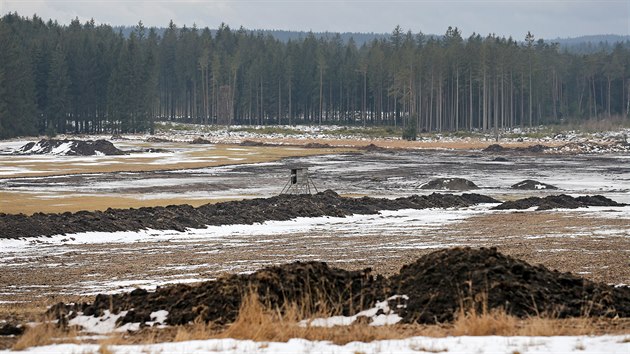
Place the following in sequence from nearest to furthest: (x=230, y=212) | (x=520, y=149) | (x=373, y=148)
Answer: (x=230, y=212)
(x=520, y=149)
(x=373, y=148)

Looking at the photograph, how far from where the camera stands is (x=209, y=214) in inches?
1321

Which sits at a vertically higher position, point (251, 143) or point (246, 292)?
point (246, 292)

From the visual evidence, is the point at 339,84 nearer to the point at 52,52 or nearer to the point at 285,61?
the point at 285,61

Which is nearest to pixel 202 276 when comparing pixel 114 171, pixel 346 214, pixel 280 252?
pixel 280 252

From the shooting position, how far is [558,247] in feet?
76.3

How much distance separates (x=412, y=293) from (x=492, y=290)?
95 centimetres

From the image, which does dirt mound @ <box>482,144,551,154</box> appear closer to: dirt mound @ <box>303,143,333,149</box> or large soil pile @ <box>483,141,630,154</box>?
large soil pile @ <box>483,141,630,154</box>

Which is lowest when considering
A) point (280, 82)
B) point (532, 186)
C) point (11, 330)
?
point (532, 186)

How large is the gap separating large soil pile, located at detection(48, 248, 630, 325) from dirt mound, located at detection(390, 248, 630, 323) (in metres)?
0.01

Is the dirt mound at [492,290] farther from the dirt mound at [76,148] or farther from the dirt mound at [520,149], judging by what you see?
the dirt mound at [520,149]

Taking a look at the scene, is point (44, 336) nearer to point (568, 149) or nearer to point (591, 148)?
point (568, 149)

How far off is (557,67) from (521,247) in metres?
142

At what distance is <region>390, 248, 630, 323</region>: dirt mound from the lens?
1130 centimetres

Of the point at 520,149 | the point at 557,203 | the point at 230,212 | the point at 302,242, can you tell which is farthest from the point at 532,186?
the point at 520,149
